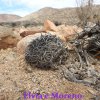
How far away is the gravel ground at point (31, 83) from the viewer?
493 cm

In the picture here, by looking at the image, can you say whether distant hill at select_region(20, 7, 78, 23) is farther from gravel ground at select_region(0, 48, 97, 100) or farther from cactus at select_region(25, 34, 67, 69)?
gravel ground at select_region(0, 48, 97, 100)

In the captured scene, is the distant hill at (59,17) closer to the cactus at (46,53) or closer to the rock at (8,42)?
the rock at (8,42)

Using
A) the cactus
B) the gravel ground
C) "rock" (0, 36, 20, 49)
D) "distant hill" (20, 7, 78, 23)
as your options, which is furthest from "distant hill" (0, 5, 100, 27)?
the gravel ground

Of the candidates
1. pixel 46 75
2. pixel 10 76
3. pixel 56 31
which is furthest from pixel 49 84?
pixel 56 31

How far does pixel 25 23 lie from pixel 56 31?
20.5 ft

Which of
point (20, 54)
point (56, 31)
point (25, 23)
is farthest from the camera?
point (25, 23)

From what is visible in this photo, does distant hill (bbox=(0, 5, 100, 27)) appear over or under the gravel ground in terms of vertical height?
over

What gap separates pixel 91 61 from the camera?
602 centimetres

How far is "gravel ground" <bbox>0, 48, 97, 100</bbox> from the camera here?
493cm

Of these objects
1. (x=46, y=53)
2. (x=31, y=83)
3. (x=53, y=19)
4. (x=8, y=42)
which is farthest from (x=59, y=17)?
(x=31, y=83)

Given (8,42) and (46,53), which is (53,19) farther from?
(46,53)

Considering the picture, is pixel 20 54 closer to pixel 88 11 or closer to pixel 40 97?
pixel 40 97

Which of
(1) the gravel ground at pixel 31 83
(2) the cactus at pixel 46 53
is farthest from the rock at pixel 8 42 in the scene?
(2) the cactus at pixel 46 53

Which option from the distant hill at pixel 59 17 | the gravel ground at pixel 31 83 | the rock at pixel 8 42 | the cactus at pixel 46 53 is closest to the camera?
the gravel ground at pixel 31 83
